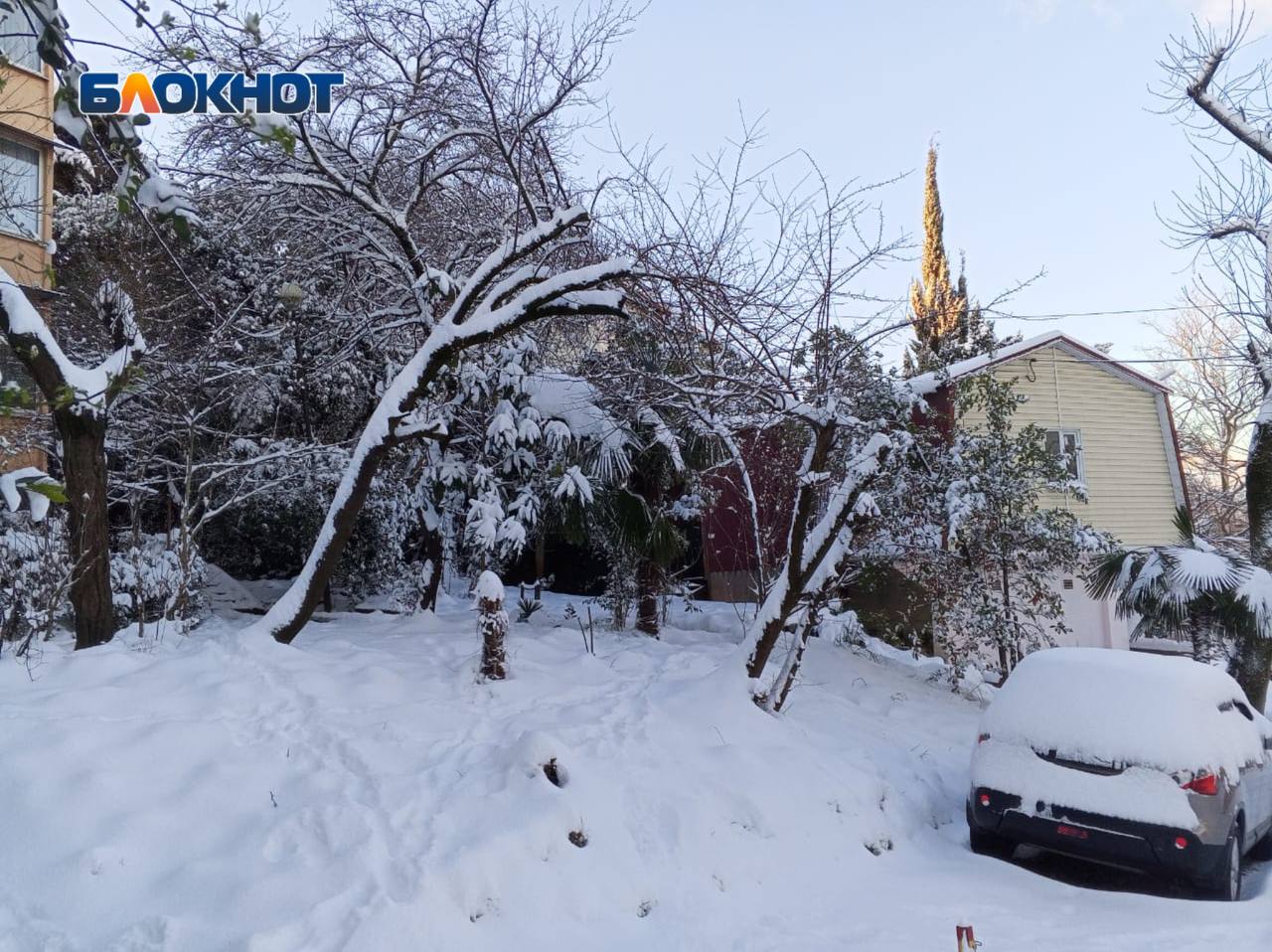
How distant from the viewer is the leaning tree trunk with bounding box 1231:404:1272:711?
10141mm

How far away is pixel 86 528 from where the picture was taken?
6.51 metres

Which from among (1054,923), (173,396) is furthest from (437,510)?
(1054,923)

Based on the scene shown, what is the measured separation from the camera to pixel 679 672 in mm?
8094

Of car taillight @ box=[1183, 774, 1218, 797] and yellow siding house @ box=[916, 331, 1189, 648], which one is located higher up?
yellow siding house @ box=[916, 331, 1189, 648]

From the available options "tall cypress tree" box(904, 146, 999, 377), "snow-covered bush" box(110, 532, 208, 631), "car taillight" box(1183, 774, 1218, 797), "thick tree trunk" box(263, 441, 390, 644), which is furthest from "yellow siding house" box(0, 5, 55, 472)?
"car taillight" box(1183, 774, 1218, 797)

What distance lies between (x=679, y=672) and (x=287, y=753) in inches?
153

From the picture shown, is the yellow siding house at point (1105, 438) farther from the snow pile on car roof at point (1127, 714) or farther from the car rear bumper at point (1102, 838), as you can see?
the car rear bumper at point (1102, 838)

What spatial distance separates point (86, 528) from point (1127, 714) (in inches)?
293

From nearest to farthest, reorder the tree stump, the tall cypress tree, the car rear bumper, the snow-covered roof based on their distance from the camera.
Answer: the car rear bumper
the tree stump
the tall cypress tree
the snow-covered roof

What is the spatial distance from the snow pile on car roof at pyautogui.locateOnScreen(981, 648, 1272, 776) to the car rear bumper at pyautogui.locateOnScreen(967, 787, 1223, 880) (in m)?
0.38

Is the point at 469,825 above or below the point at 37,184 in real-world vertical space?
below

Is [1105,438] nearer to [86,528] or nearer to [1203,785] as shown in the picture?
[1203,785]

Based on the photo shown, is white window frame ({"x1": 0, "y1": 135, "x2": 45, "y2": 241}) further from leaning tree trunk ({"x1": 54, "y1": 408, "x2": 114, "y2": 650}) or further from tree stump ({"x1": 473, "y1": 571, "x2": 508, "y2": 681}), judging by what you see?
tree stump ({"x1": 473, "y1": 571, "x2": 508, "y2": 681})

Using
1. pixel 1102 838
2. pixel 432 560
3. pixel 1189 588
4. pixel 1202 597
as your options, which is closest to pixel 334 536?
pixel 432 560
